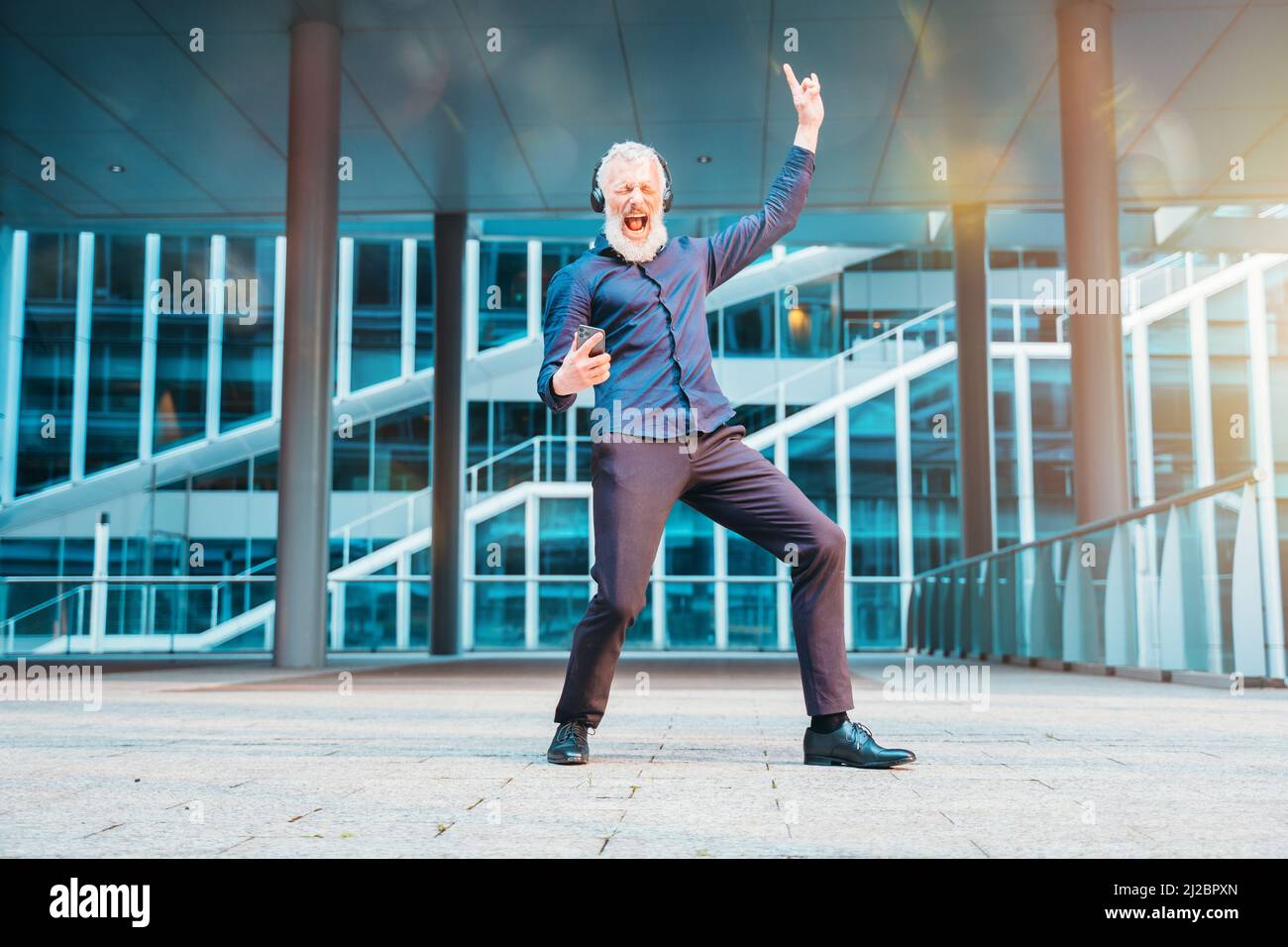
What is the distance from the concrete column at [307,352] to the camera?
10.2m

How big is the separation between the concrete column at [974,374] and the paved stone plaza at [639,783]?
8.53 meters

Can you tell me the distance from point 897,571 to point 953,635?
737cm

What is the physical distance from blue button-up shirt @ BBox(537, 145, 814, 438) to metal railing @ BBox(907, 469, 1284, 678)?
396 cm

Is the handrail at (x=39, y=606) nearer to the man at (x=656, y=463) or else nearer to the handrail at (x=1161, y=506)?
the handrail at (x=1161, y=506)

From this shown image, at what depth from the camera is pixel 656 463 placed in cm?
355

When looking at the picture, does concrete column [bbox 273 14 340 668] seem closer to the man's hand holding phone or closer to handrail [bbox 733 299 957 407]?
the man's hand holding phone

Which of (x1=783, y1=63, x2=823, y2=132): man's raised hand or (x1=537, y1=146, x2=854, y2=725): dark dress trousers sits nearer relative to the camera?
(x1=537, y1=146, x2=854, y2=725): dark dress trousers

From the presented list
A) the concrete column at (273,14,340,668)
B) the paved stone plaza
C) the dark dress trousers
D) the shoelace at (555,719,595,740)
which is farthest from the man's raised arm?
the concrete column at (273,14,340,668)

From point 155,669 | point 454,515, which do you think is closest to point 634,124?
point 454,515

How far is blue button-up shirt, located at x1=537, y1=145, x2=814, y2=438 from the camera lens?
11.8 ft

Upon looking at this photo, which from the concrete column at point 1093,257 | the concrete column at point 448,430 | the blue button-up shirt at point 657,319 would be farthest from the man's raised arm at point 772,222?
the concrete column at point 448,430

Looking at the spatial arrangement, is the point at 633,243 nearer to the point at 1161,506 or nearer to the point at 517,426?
the point at 1161,506
